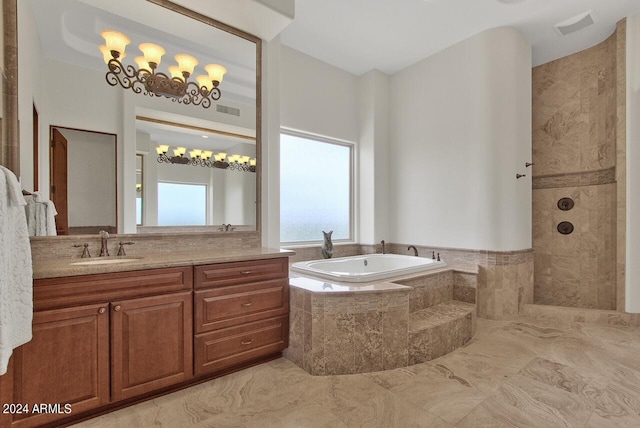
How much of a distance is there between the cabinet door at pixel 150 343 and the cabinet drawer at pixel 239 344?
80mm

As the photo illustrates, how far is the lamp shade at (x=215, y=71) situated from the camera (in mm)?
2488

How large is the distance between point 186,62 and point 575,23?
3.60 meters

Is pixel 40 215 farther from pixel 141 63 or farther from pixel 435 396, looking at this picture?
pixel 435 396

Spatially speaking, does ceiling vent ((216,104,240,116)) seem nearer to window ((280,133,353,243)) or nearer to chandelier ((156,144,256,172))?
chandelier ((156,144,256,172))

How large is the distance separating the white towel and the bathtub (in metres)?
1.74

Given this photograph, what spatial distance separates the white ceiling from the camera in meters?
2.76

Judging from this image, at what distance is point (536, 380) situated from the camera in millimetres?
1959

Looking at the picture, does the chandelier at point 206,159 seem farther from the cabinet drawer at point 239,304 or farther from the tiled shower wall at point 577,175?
the tiled shower wall at point 577,175

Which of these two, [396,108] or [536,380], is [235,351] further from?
[396,108]

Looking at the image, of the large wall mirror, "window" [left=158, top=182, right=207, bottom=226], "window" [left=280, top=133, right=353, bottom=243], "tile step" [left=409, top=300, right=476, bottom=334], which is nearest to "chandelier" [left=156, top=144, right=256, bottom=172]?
the large wall mirror

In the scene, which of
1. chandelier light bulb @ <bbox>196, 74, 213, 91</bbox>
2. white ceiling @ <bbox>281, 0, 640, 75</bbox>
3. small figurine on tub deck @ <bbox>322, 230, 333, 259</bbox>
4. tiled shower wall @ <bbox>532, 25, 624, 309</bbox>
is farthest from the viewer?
small figurine on tub deck @ <bbox>322, 230, 333, 259</bbox>

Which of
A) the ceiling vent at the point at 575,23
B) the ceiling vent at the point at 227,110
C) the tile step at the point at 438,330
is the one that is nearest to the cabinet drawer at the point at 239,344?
the tile step at the point at 438,330

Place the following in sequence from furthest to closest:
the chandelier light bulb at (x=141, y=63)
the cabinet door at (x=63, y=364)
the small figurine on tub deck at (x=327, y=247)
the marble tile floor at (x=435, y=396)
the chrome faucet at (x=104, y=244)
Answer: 1. the small figurine on tub deck at (x=327, y=247)
2. the chandelier light bulb at (x=141, y=63)
3. the chrome faucet at (x=104, y=244)
4. the marble tile floor at (x=435, y=396)
5. the cabinet door at (x=63, y=364)

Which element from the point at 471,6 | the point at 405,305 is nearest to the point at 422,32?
the point at 471,6
